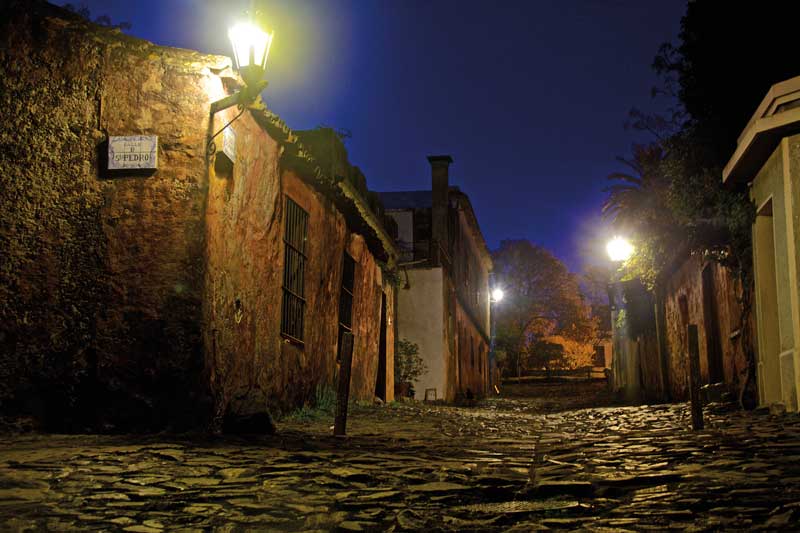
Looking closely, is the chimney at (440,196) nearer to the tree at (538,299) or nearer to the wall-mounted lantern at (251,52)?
the wall-mounted lantern at (251,52)

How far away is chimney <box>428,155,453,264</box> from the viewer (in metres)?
22.1

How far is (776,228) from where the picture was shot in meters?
8.70

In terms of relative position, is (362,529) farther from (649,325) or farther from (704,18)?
(649,325)

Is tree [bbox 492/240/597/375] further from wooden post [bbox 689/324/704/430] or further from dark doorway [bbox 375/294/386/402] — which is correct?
wooden post [bbox 689/324/704/430]

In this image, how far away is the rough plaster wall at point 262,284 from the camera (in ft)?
24.7

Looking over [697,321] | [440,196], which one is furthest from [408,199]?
[697,321]

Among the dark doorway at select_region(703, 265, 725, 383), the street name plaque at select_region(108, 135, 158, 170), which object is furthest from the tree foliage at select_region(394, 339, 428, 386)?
the street name plaque at select_region(108, 135, 158, 170)

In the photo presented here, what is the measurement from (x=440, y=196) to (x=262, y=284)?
14.5 meters

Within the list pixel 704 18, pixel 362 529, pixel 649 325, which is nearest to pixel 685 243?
pixel 704 18

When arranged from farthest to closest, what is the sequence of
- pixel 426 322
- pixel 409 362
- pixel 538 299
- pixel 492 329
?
pixel 538 299, pixel 492 329, pixel 426 322, pixel 409 362

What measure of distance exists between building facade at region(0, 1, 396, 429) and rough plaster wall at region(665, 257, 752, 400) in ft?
21.7

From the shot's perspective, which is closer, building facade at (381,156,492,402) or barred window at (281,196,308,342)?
barred window at (281,196,308,342)

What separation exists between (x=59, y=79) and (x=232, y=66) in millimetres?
1560

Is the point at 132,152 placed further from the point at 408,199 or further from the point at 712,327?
the point at 408,199
